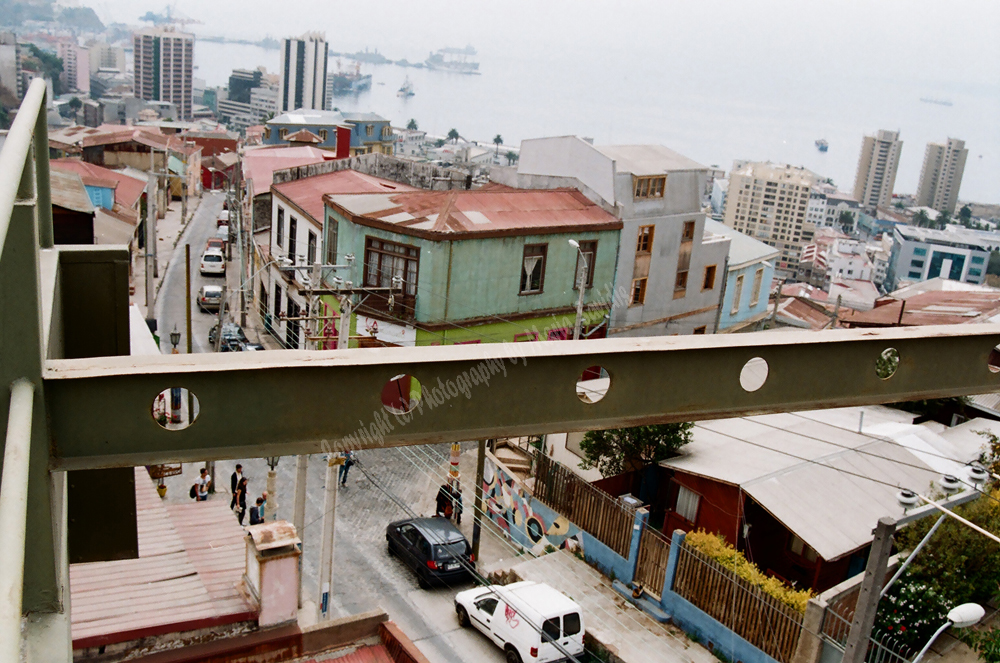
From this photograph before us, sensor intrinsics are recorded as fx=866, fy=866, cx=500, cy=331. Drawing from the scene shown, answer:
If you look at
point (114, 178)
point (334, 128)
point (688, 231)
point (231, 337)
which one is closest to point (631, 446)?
point (688, 231)

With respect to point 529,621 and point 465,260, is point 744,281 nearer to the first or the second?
point 465,260

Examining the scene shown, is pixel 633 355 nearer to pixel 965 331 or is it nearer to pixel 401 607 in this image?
pixel 965 331

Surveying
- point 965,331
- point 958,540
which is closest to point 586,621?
point 958,540

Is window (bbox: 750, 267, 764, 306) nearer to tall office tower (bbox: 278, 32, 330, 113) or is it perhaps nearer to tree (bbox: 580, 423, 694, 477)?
tree (bbox: 580, 423, 694, 477)

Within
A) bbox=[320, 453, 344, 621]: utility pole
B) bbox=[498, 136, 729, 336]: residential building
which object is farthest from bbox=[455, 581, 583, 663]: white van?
bbox=[498, 136, 729, 336]: residential building

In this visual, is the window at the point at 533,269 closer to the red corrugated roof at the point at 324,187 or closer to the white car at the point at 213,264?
the red corrugated roof at the point at 324,187
